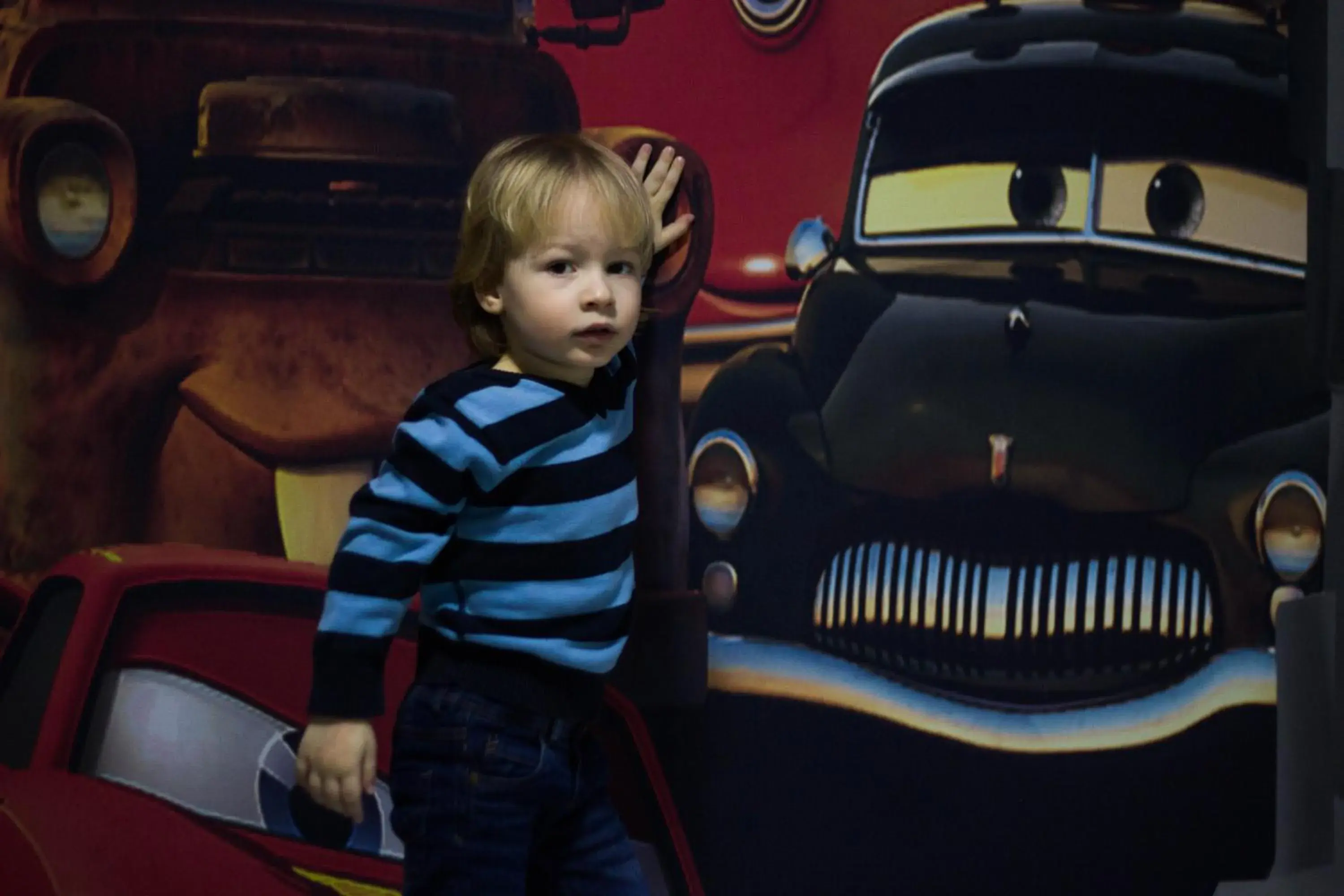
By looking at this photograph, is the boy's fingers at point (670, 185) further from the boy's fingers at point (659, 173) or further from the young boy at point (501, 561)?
the young boy at point (501, 561)

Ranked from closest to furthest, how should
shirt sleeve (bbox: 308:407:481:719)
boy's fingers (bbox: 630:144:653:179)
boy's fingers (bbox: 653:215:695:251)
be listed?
shirt sleeve (bbox: 308:407:481:719) → boy's fingers (bbox: 653:215:695:251) → boy's fingers (bbox: 630:144:653:179)

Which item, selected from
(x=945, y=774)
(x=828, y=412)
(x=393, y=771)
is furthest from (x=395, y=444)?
(x=945, y=774)

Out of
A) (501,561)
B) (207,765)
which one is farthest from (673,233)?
(207,765)

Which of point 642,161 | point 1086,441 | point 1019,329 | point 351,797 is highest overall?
point 642,161

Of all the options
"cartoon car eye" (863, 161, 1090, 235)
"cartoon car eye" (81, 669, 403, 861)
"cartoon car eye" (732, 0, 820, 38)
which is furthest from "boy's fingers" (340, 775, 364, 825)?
"cartoon car eye" (732, 0, 820, 38)

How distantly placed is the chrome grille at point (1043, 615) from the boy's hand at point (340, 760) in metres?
0.71

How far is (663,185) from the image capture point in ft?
5.26

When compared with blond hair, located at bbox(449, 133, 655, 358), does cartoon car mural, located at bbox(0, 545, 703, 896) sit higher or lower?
lower

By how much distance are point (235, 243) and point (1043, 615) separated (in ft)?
3.87

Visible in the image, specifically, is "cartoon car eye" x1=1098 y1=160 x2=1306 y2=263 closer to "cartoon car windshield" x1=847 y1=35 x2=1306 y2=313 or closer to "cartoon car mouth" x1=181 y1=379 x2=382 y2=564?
"cartoon car windshield" x1=847 y1=35 x2=1306 y2=313

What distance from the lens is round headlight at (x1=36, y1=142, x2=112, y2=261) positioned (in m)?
1.68

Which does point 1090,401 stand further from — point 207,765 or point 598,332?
point 207,765

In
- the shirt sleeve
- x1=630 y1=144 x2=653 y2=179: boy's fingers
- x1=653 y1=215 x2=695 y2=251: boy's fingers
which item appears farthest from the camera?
x1=630 y1=144 x2=653 y2=179: boy's fingers

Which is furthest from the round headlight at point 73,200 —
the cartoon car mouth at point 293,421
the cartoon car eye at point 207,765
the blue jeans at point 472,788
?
the blue jeans at point 472,788
